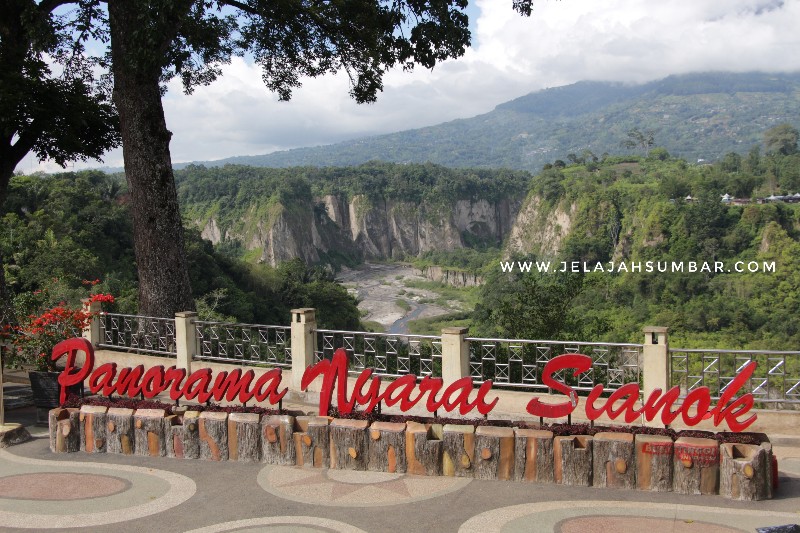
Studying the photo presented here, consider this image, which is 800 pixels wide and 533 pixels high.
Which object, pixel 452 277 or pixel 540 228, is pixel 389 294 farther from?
pixel 540 228

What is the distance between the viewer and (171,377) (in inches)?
404

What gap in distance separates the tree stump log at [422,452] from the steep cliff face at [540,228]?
108m

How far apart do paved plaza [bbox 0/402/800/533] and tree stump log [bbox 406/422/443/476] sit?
146mm

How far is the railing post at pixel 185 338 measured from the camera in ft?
44.1

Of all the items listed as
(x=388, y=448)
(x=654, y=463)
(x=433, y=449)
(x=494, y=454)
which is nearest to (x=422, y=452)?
(x=433, y=449)

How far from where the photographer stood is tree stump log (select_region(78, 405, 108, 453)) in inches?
387

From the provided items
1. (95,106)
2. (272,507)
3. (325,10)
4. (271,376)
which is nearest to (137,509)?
(272,507)

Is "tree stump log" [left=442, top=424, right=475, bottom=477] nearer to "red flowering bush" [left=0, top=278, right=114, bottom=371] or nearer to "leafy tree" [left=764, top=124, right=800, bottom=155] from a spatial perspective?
"red flowering bush" [left=0, top=278, right=114, bottom=371]

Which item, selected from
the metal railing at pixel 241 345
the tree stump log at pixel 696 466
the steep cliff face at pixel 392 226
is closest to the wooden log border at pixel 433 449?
the tree stump log at pixel 696 466

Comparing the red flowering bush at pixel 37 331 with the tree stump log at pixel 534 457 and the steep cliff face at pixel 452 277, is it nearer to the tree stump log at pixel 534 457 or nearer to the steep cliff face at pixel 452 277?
the tree stump log at pixel 534 457

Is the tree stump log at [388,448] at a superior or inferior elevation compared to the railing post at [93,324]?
inferior

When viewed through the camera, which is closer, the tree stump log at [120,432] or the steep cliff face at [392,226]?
the tree stump log at [120,432]

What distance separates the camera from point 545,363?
10.6 metres

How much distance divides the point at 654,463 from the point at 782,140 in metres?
151
